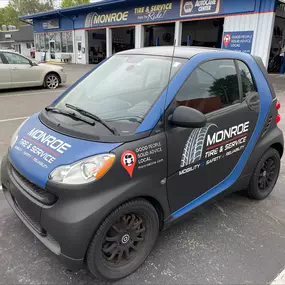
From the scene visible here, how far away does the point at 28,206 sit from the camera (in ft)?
6.90

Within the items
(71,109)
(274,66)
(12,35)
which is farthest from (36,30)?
(71,109)

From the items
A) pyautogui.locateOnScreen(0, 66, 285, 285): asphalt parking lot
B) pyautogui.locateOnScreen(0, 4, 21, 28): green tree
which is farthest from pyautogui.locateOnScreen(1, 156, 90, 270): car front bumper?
pyautogui.locateOnScreen(0, 4, 21, 28): green tree

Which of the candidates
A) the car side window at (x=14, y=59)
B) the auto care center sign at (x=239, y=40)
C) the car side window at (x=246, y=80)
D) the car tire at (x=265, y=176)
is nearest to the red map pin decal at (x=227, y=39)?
the auto care center sign at (x=239, y=40)

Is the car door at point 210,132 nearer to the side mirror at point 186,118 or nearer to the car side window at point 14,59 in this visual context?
the side mirror at point 186,118

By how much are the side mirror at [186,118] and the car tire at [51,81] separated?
10.1 meters

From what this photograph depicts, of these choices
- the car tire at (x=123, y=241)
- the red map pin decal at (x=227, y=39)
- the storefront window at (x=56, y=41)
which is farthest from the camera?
the storefront window at (x=56, y=41)

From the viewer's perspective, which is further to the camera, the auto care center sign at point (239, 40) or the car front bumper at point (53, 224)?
the auto care center sign at point (239, 40)

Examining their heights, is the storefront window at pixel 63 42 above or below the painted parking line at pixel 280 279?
above

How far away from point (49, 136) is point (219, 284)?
175 cm

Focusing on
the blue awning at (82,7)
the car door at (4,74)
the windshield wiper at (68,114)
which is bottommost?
the car door at (4,74)

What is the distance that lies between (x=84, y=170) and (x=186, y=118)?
33.0 inches

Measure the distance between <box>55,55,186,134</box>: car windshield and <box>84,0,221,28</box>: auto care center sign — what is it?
54.4ft

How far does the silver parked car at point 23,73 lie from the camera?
9.92 metres

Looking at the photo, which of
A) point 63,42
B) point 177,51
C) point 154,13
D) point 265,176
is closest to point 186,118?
point 177,51
